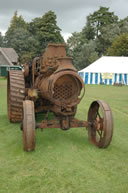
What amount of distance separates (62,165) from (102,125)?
51.1 inches

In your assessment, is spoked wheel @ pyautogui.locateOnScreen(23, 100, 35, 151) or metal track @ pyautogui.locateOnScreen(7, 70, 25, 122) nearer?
spoked wheel @ pyautogui.locateOnScreen(23, 100, 35, 151)

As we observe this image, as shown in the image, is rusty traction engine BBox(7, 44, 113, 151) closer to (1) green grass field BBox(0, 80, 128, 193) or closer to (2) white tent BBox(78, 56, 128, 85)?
(1) green grass field BBox(0, 80, 128, 193)

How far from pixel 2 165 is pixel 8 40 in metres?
60.0

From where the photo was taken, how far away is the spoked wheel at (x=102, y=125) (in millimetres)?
4559

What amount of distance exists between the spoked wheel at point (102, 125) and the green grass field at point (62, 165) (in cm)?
16

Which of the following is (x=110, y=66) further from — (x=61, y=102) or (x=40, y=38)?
(x=40, y=38)

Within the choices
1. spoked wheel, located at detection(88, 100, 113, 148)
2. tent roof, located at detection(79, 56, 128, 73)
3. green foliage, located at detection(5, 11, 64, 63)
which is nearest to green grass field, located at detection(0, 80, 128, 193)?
spoked wheel, located at detection(88, 100, 113, 148)

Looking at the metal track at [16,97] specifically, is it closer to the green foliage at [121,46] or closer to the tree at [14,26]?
the green foliage at [121,46]

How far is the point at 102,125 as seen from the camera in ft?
15.5

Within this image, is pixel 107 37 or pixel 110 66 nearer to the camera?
pixel 110 66

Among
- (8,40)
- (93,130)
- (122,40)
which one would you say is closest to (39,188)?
(93,130)

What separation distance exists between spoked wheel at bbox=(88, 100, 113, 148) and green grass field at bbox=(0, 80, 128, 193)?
0.16 metres

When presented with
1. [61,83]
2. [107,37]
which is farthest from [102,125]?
[107,37]

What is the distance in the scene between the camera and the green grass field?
324cm
